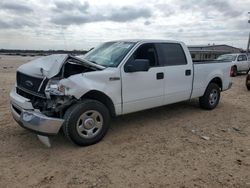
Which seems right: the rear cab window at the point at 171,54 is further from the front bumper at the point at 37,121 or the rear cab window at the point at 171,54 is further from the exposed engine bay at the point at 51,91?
the front bumper at the point at 37,121

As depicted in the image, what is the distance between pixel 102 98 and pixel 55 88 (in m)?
0.98

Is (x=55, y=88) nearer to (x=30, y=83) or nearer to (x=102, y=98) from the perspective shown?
(x=30, y=83)

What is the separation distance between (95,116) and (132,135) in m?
0.98

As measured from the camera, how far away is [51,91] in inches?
177

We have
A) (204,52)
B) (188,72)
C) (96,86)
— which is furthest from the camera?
(204,52)

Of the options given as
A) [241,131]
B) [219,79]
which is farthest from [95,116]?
[219,79]

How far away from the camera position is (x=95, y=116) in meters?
4.90

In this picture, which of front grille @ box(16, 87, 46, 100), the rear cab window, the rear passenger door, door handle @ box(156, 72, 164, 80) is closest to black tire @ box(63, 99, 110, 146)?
front grille @ box(16, 87, 46, 100)

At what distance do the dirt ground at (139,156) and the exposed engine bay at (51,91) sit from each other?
720 millimetres

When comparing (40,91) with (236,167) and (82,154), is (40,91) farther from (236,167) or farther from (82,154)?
(236,167)

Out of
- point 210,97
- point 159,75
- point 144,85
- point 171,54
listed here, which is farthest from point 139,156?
point 210,97

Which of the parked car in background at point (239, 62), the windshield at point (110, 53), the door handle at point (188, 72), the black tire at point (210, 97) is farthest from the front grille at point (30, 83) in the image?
the parked car in background at point (239, 62)

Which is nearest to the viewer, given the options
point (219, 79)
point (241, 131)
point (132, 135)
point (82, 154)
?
point (82, 154)

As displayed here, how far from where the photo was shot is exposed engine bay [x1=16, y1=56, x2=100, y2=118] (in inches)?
177
